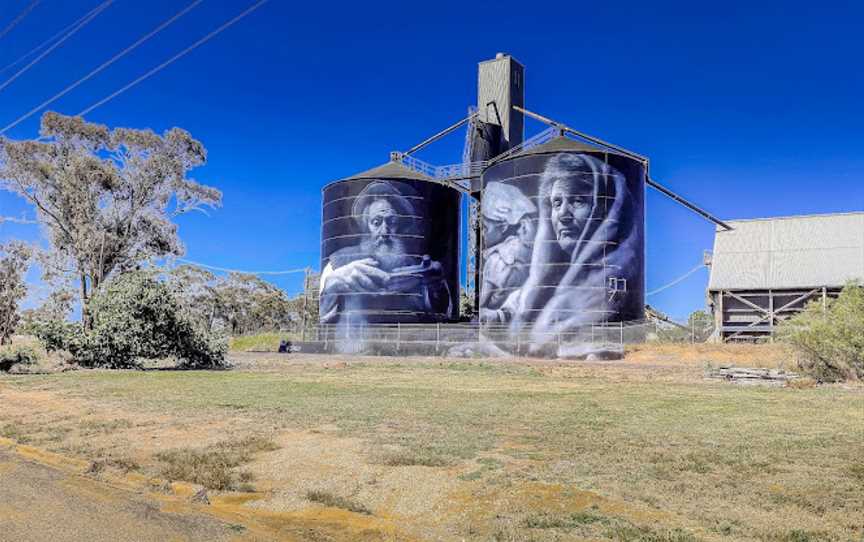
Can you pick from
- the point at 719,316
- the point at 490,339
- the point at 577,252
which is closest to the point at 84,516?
the point at 490,339

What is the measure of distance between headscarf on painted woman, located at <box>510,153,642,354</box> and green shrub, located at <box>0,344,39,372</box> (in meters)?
25.1

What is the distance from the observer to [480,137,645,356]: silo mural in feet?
138

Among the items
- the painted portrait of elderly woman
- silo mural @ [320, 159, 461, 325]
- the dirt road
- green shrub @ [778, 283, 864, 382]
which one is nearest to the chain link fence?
the painted portrait of elderly woman

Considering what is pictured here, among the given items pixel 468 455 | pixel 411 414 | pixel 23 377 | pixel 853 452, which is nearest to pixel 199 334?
pixel 23 377

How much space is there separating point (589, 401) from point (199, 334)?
802 inches

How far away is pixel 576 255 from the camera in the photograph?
4238 centimetres

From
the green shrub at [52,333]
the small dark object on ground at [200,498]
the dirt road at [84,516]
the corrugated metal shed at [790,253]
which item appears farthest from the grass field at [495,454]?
the corrugated metal shed at [790,253]

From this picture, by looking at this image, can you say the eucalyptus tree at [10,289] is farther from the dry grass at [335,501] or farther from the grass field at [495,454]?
the dry grass at [335,501]

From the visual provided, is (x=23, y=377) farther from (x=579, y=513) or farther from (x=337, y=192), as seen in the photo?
(x=337, y=192)

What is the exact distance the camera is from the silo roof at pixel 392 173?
51281 mm

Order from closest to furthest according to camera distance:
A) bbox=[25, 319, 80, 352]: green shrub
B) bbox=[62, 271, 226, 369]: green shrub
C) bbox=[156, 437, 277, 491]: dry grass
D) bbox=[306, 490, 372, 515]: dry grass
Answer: bbox=[306, 490, 372, 515]: dry grass < bbox=[156, 437, 277, 491]: dry grass < bbox=[25, 319, 80, 352]: green shrub < bbox=[62, 271, 226, 369]: green shrub

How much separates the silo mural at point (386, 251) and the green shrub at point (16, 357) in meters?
23.8

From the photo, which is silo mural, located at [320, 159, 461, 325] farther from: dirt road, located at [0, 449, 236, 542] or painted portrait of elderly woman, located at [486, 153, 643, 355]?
dirt road, located at [0, 449, 236, 542]

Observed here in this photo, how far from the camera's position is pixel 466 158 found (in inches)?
2213
